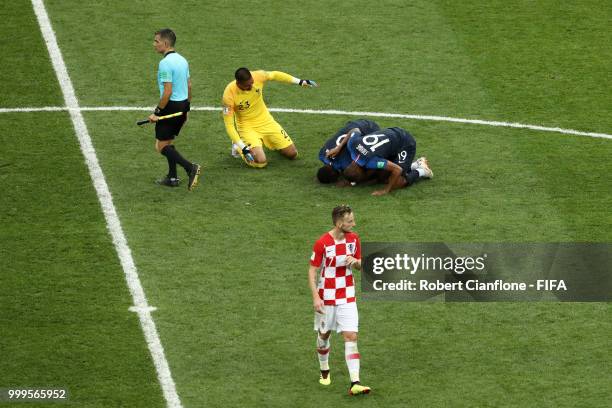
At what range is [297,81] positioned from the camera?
20.6 meters

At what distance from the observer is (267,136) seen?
20.8 m

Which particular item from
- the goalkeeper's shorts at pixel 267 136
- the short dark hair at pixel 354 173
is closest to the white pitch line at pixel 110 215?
the goalkeeper's shorts at pixel 267 136

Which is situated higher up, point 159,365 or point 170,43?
point 170,43

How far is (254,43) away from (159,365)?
10.9 meters

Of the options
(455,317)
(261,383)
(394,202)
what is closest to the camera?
(261,383)

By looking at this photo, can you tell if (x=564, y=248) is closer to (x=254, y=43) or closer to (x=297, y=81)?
(x=297, y=81)

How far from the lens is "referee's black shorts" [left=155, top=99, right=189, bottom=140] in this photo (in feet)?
64.0

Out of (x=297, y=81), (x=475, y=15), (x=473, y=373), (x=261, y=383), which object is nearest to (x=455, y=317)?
(x=473, y=373)

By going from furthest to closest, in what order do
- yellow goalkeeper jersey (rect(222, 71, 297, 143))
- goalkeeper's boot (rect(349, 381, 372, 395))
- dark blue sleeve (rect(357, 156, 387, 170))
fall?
yellow goalkeeper jersey (rect(222, 71, 297, 143)), dark blue sleeve (rect(357, 156, 387, 170)), goalkeeper's boot (rect(349, 381, 372, 395))

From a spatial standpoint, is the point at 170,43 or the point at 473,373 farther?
the point at 170,43

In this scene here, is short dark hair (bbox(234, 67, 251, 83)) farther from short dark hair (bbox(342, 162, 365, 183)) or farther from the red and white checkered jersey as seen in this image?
the red and white checkered jersey

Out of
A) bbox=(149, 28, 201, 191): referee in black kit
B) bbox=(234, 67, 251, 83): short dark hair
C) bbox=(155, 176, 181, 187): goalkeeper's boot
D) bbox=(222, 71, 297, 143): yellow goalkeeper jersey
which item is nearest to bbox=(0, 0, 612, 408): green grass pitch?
bbox=(155, 176, 181, 187): goalkeeper's boot

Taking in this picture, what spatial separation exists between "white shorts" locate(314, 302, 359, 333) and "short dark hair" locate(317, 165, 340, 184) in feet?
17.5

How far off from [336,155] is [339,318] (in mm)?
5527
